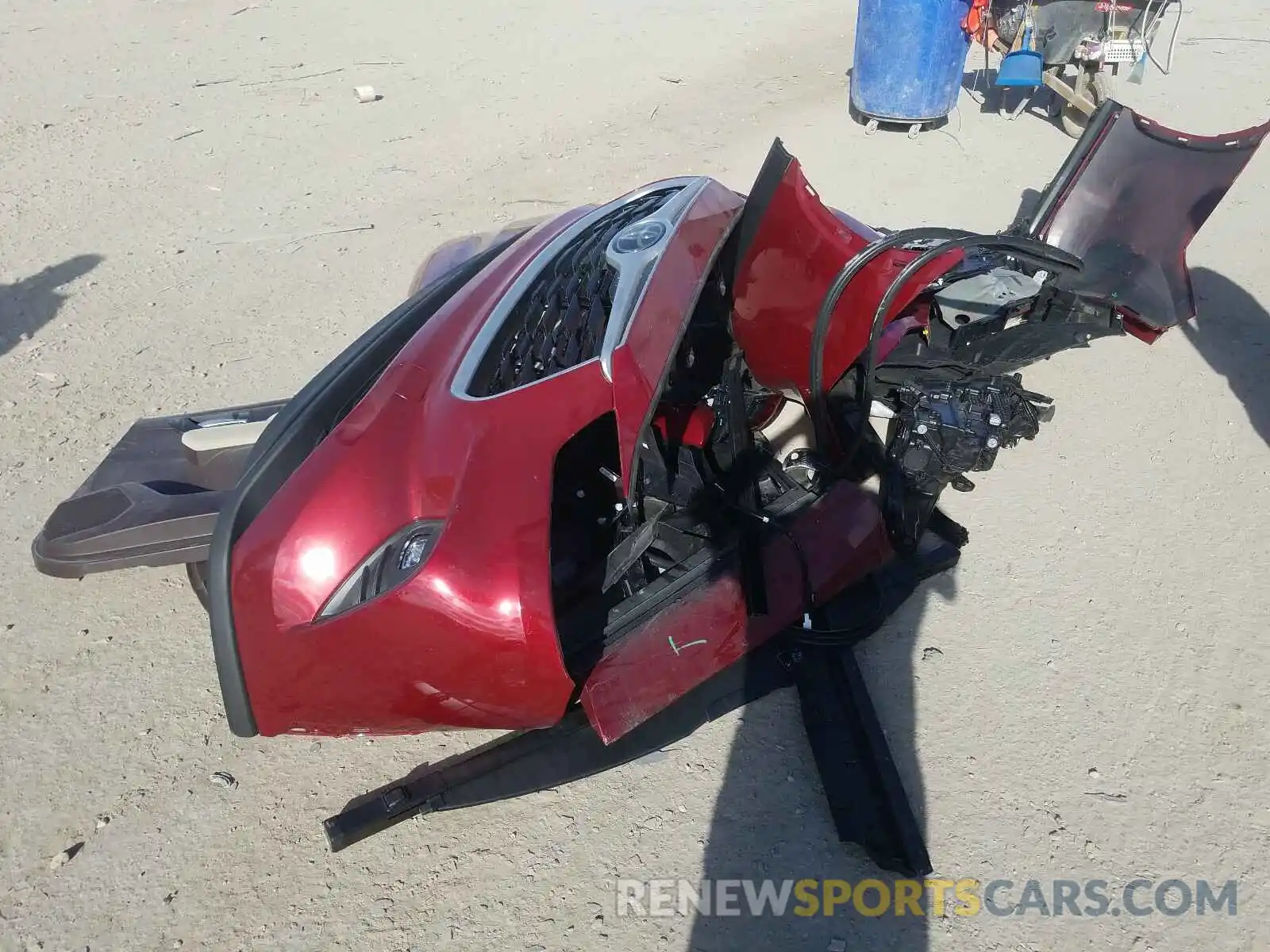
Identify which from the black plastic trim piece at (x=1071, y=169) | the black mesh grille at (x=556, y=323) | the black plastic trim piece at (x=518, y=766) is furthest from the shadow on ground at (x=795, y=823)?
the black plastic trim piece at (x=1071, y=169)

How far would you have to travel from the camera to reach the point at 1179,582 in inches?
134

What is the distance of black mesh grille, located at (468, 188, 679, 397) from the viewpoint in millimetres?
2539

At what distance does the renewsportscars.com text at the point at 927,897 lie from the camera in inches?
98.0

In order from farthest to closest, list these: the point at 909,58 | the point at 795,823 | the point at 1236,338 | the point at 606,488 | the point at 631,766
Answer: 1. the point at 909,58
2. the point at 1236,338
3. the point at 606,488
4. the point at 631,766
5. the point at 795,823

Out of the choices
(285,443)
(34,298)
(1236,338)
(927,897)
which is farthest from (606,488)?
(34,298)

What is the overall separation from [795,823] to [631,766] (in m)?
0.55

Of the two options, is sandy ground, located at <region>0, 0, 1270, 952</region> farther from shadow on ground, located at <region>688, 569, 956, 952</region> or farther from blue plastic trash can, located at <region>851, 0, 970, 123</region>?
blue plastic trash can, located at <region>851, 0, 970, 123</region>

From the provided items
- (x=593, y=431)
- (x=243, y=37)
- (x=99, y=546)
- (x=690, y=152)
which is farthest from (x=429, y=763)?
(x=243, y=37)

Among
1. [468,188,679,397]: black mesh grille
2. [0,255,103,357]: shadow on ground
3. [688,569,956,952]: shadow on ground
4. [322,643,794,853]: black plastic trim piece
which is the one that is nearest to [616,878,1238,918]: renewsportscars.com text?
[688,569,956,952]: shadow on ground

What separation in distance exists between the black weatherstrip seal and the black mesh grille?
15.4 inches

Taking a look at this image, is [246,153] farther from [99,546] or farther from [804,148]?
[99,546]

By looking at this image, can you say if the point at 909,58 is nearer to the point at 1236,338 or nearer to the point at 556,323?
the point at 1236,338

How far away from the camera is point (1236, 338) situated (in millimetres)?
4766

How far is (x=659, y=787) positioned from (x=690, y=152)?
5248 millimetres
